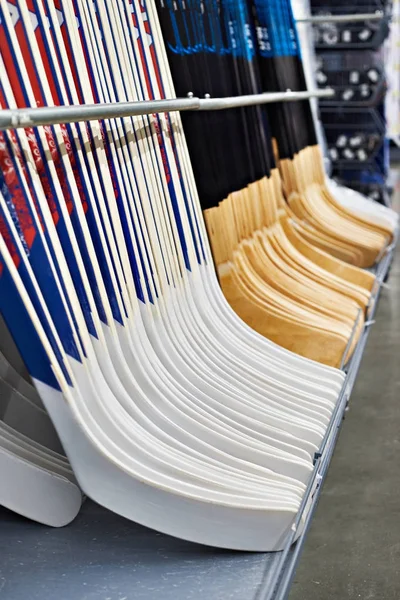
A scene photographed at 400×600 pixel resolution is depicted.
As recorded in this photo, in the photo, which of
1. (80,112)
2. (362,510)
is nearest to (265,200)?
(362,510)

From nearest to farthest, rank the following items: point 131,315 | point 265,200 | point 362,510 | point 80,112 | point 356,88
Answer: point 80,112, point 131,315, point 362,510, point 265,200, point 356,88

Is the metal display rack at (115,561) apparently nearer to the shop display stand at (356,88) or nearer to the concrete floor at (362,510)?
the concrete floor at (362,510)

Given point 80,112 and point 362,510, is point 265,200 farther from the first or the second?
point 80,112

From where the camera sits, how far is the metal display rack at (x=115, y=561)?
1.48 metres

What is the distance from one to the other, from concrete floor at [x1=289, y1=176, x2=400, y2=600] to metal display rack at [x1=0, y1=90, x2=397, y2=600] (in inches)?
16.3

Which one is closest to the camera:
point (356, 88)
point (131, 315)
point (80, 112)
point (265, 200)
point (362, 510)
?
point (80, 112)

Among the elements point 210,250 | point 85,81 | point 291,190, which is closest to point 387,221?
point 291,190

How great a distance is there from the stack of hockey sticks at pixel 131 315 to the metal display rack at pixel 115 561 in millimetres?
47

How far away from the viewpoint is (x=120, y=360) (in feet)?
5.80

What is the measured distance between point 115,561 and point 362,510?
3.60 ft

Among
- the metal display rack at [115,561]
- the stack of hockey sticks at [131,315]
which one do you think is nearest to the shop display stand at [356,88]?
the stack of hockey sticks at [131,315]

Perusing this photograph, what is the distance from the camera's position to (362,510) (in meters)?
2.48

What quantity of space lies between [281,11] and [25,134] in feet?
9.92

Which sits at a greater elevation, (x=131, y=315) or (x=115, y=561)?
(x=131, y=315)
